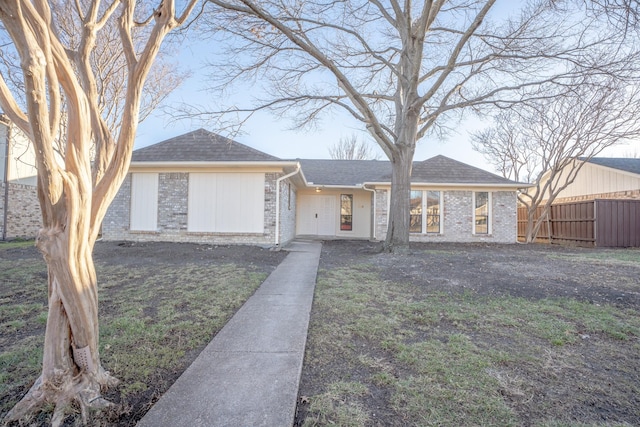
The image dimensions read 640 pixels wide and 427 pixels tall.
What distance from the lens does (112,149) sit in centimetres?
231

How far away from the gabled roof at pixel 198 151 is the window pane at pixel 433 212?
283 inches

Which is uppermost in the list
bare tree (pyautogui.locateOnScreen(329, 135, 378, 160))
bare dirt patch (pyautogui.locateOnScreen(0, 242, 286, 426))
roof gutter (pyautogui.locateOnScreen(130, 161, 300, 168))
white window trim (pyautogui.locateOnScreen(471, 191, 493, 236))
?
bare tree (pyautogui.locateOnScreen(329, 135, 378, 160))

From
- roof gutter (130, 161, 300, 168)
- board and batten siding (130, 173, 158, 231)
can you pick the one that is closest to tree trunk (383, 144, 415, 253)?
roof gutter (130, 161, 300, 168)

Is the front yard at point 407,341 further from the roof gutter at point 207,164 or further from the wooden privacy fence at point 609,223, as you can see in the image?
the wooden privacy fence at point 609,223

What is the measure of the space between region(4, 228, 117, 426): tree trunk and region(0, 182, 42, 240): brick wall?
47.5 feet

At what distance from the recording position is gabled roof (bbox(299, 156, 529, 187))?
12844 millimetres

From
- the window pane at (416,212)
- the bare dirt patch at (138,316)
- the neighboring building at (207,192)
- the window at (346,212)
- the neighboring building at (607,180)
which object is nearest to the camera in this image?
the bare dirt patch at (138,316)

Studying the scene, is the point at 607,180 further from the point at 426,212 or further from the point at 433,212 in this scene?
the point at 426,212

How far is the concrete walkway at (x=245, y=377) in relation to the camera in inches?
69.3

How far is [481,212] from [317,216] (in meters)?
7.62

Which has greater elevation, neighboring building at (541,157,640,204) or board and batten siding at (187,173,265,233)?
neighboring building at (541,157,640,204)

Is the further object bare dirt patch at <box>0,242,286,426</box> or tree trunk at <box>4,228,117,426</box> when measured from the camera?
bare dirt patch at <box>0,242,286,426</box>

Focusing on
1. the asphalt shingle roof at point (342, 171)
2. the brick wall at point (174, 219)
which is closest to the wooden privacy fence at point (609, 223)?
the asphalt shingle roof at point (342, 171)

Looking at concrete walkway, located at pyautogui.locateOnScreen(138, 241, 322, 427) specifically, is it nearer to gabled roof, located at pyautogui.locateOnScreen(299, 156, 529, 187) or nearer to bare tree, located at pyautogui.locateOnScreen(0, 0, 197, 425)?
bare tree, located at pyautogui.locateOnScreen(0, 0, 197, 425)
